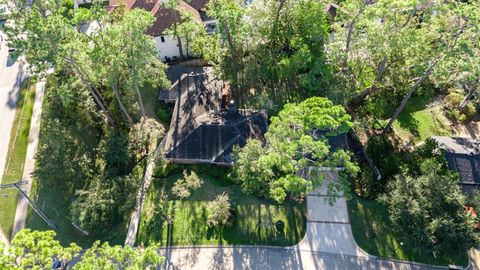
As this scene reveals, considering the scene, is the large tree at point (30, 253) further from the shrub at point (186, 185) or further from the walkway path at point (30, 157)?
the walkway path at point (30, 157)

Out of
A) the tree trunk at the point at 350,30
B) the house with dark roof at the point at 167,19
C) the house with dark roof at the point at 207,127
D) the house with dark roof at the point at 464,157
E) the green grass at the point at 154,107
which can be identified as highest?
A: the house with dark roof at the point at 167,19

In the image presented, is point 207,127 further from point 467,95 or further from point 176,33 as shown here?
point 467,95

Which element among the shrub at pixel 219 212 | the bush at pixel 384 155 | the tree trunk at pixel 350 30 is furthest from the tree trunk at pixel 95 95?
the bush at pixel 384 155

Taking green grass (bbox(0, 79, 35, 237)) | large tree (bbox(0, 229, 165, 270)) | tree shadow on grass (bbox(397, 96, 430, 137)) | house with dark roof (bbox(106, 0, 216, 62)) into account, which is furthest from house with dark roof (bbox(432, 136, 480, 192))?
green grass (bbox(0, 79, 35, 237))

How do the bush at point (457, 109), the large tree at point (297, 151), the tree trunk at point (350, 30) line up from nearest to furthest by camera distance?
the large tree at point (297, 151), the tree trunk at point (350, 30), the bush at point (457, 109)

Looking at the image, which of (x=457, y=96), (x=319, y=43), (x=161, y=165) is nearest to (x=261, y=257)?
(x=161, y=165)

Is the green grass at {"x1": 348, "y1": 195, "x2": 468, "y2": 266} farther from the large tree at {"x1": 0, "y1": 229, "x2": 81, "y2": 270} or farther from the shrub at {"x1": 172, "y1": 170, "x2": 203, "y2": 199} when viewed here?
the large tree at {"x1": 0, "y1": 229, "x2": 81, "y2": 270}

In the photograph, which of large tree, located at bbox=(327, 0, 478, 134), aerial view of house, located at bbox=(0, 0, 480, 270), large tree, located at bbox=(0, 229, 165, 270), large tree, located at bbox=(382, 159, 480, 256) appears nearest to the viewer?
large tree, located at bbox=(0, 229, 165, 270)
